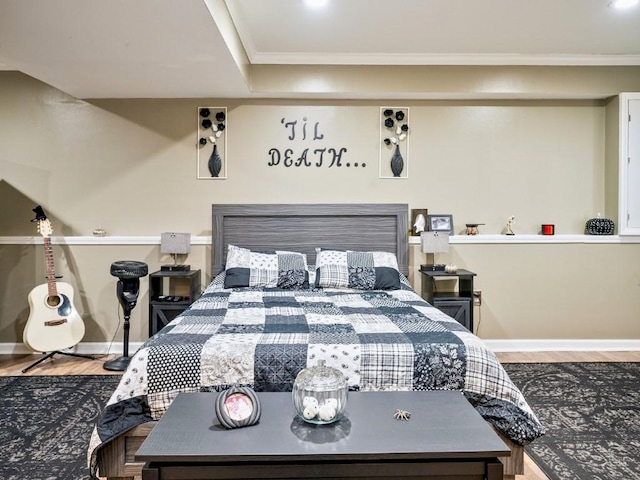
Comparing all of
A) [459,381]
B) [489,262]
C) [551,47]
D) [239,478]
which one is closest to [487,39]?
[551,47]

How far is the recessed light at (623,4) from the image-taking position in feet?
10.0

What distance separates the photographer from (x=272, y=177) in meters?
4.30

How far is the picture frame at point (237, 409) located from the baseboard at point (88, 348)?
289 cm

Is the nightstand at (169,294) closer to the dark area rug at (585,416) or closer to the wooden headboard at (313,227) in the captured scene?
the wooden headboard at (313,227)

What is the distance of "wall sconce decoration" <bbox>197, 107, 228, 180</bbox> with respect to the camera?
14.0ft

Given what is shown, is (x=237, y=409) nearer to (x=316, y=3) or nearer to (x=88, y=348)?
(x=316, y=3)

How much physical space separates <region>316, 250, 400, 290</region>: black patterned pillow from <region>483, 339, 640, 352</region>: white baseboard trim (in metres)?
1.33

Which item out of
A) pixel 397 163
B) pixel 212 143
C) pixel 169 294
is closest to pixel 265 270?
pixel 169 294

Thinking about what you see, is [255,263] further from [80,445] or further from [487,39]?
[487,39]

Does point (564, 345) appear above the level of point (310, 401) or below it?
below

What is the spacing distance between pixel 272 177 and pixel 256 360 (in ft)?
8.24

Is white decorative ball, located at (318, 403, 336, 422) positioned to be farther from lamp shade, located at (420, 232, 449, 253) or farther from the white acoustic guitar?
the white acoustic guitar

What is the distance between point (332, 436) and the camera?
1.50m

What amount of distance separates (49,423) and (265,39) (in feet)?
9.96
